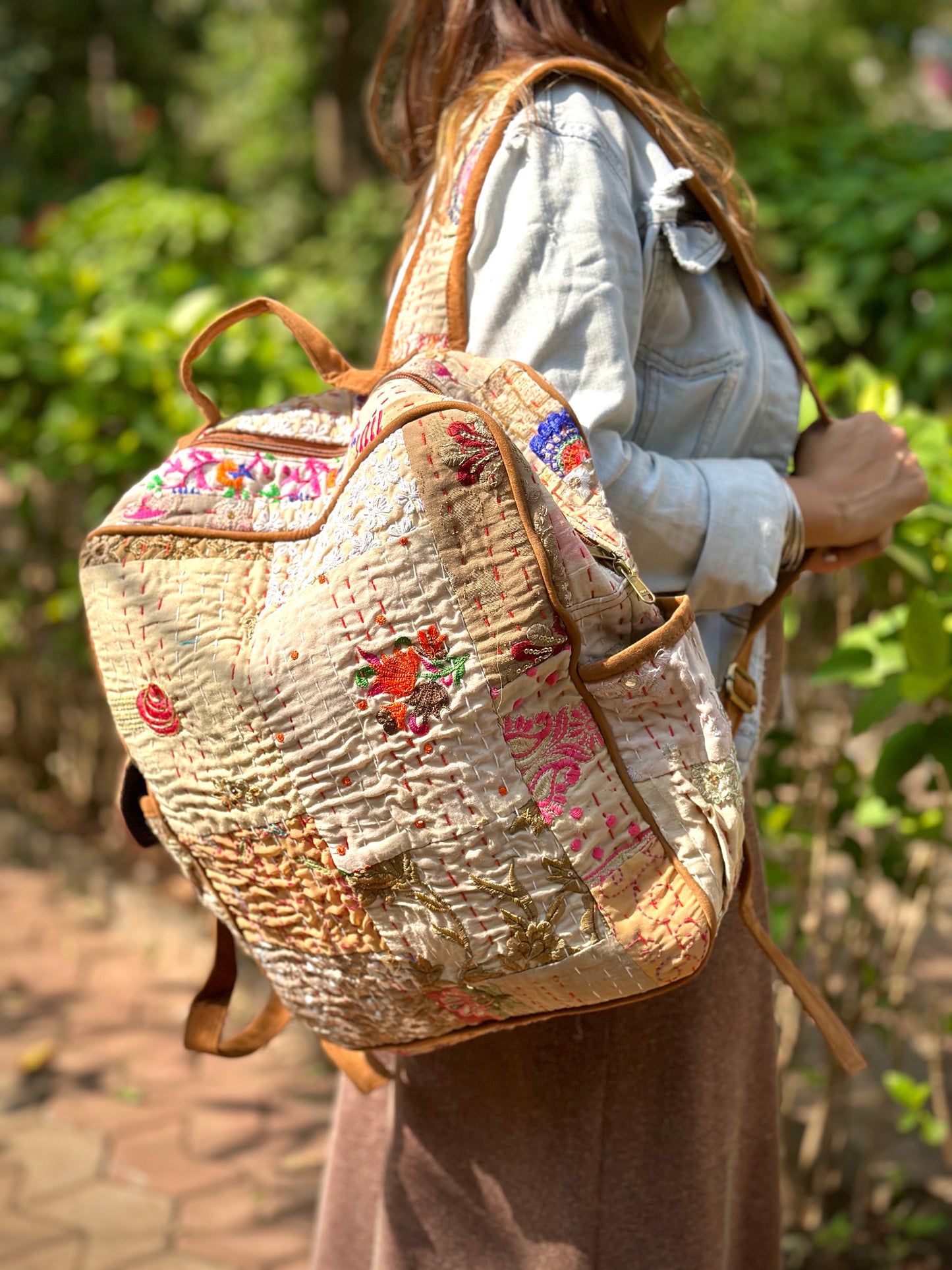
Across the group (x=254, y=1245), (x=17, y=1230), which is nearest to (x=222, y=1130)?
(x=254, y=1245)

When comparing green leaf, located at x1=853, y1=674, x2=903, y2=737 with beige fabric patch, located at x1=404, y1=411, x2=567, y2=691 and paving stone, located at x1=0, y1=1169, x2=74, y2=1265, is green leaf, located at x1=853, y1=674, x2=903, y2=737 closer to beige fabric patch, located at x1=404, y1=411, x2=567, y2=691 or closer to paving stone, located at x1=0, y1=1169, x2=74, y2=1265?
beige fabric patch, located at x1=404, y1=411, x2=567, y2=691

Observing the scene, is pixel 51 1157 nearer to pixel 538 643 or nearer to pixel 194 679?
pixel 194 679

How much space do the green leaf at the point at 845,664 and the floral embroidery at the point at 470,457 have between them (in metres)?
1.07

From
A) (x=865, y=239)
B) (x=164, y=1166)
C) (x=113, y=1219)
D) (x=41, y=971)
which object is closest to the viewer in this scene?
(x=113, y=1219)

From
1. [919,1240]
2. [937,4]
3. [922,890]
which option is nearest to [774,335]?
[922,890]

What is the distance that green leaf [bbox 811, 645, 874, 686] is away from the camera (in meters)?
1.93

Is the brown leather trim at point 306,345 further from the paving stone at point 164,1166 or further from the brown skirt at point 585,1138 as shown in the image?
the paving stone at point 164,1166

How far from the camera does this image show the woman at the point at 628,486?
1.19 meters

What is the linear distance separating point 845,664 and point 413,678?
3.55 feet

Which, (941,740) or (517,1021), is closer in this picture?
(517,1021)

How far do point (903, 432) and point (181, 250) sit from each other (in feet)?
12.0

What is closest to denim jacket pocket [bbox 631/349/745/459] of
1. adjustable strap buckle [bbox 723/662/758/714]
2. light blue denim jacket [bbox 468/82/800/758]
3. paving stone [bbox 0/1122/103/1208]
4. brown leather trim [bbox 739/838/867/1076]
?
light blue denim jacket [bbox 468/82/800/758]

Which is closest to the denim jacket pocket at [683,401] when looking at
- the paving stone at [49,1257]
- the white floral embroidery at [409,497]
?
the white floral embroidery at [409,497]

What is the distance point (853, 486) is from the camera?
140 centimetres
